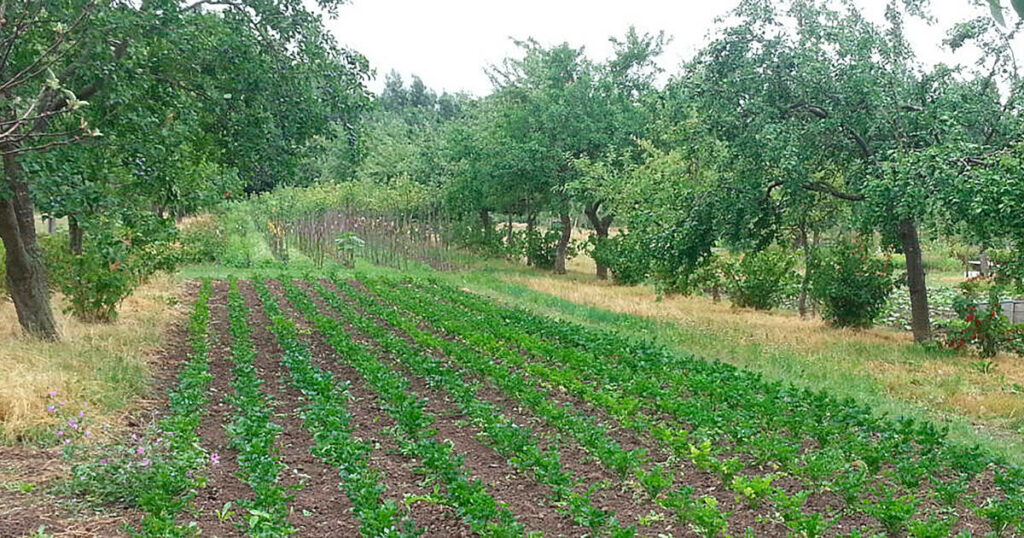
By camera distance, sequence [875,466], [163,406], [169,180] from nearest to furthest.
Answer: [875,466] < [163,406] < [169,180]

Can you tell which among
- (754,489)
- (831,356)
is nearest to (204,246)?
(831,356)

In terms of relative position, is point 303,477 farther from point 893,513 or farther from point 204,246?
point 204,246

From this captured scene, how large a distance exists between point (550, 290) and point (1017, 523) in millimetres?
16840

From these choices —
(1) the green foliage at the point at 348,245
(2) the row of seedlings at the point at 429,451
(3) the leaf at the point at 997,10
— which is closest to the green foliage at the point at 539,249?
(1) the green foliage at the point at 348,245

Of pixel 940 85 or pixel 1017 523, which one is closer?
pixel 1017 523

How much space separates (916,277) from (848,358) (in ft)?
9.51

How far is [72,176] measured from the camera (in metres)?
8.71

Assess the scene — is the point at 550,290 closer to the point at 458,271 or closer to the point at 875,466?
the point at 458,271

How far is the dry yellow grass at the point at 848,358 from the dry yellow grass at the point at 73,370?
8150 mm


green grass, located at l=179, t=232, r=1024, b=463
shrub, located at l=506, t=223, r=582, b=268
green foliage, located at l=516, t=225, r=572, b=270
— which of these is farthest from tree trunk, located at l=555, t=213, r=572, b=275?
green grass, located at l=179, t=232, r=1024, b=463

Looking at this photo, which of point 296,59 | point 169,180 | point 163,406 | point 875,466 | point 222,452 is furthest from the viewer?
point 296,59

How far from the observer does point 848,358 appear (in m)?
12.9

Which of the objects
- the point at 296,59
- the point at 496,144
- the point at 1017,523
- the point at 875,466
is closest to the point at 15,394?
the point at 296,59

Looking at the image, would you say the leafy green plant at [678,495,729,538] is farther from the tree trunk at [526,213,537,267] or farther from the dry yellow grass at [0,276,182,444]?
the tree trunk at [526,213,537,267]
